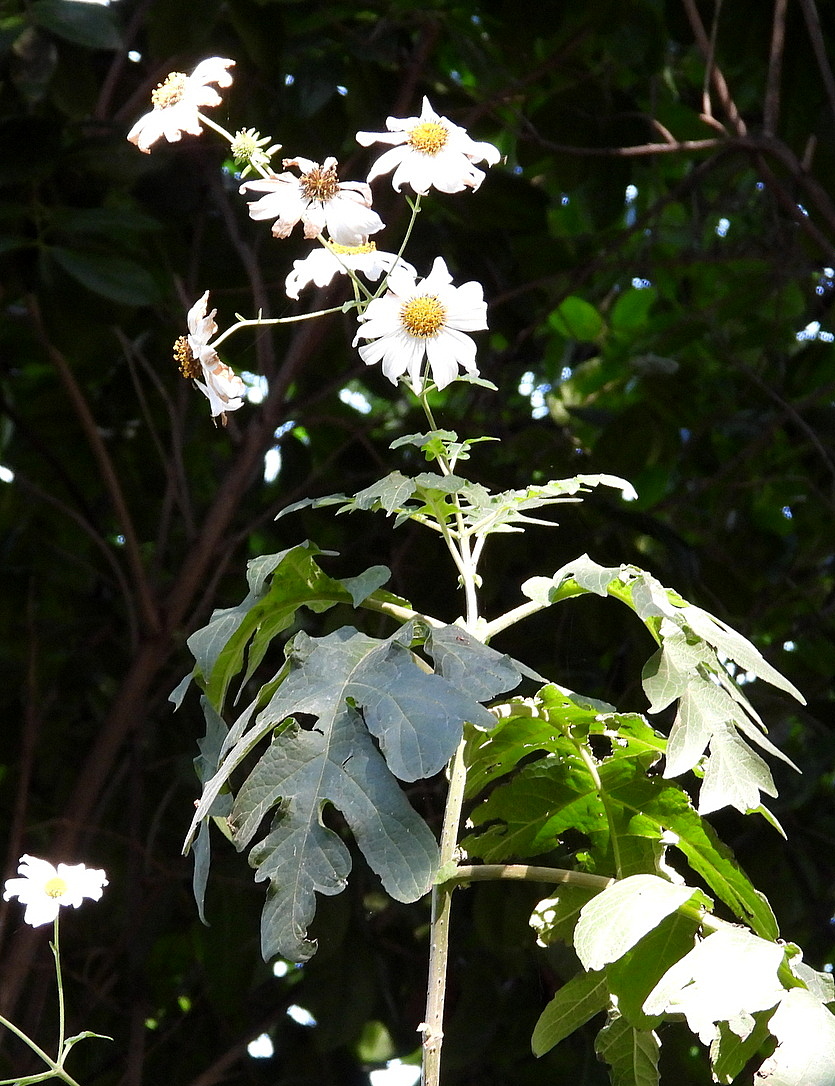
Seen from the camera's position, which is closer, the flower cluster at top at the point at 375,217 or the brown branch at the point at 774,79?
the flower cluster at top at the point at 375,217

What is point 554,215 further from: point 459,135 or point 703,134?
point 459,135

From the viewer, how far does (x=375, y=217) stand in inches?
24.2

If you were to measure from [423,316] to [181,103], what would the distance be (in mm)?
180

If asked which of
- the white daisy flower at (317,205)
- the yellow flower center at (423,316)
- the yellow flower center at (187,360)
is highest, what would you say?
the white daisy flower at (317,205)

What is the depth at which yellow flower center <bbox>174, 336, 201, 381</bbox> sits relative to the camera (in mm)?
621

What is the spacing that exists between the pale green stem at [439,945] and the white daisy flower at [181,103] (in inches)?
14.6

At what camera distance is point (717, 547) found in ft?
5.88

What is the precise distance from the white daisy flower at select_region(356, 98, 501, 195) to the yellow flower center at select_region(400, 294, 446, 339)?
0.06 meters

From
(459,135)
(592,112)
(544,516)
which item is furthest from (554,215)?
(459,135)

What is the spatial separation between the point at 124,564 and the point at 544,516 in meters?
0.71

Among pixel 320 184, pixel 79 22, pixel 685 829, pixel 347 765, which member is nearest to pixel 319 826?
pixel 347 765

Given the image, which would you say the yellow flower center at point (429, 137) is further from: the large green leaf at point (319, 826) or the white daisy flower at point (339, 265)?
the large green leaf at point (319, 826)

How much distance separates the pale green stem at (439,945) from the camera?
1.59 feet

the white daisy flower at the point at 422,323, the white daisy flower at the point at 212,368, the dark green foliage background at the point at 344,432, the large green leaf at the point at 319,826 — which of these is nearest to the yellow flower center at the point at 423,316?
the white daisy flower at the point at 422,323
